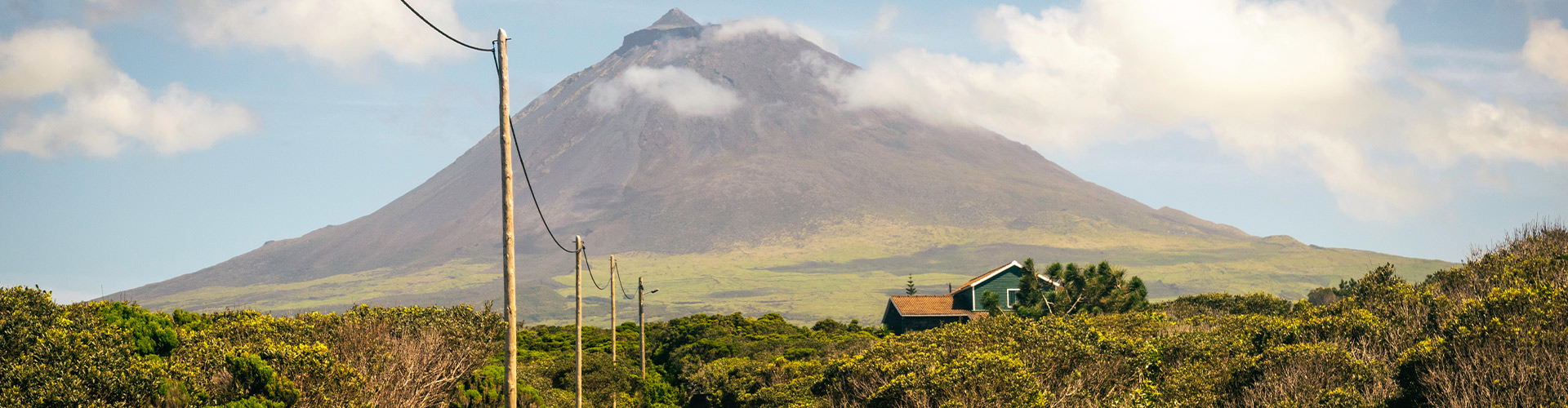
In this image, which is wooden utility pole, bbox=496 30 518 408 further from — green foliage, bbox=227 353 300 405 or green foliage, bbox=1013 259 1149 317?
green foliage, bbox=1013 259 1149 317

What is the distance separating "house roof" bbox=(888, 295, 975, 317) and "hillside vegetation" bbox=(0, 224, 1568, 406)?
3020 cm

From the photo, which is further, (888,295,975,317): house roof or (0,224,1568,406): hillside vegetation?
(888,295,975,317): house roof

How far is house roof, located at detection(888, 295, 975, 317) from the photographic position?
65.9 meters

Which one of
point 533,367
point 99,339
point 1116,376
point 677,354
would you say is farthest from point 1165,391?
point 677,354

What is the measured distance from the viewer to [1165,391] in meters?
24.5

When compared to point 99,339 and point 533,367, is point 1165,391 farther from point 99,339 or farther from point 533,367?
point 533,367

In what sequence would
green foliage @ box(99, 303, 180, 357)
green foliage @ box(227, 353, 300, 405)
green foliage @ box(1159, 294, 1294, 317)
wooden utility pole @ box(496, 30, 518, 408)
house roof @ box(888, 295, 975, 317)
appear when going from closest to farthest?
wooden utility pole @ box(496, 30, 518, 408) → green foliage @ box(227, 353, 300, 405) → green foliage @ box(99, 303, 180, 357) → green foliage @ box(1159, 294, 1294, 317) → house roof @ box(888, 295, 975, 317)

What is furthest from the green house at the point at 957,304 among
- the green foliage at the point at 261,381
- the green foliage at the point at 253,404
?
the green foliage at the point at 253,404

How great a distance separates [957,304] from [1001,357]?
150 ft

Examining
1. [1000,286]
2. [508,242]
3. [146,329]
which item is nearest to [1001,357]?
[508,242]

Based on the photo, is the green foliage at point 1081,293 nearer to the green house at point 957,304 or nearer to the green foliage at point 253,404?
the green house at point 957,304

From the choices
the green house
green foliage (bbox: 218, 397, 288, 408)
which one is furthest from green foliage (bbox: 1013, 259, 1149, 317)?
green foliage (bbox: 218, 397, 288, 408)

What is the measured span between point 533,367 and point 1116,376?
98.5 feet

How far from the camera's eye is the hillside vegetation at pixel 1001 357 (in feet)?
65.7
